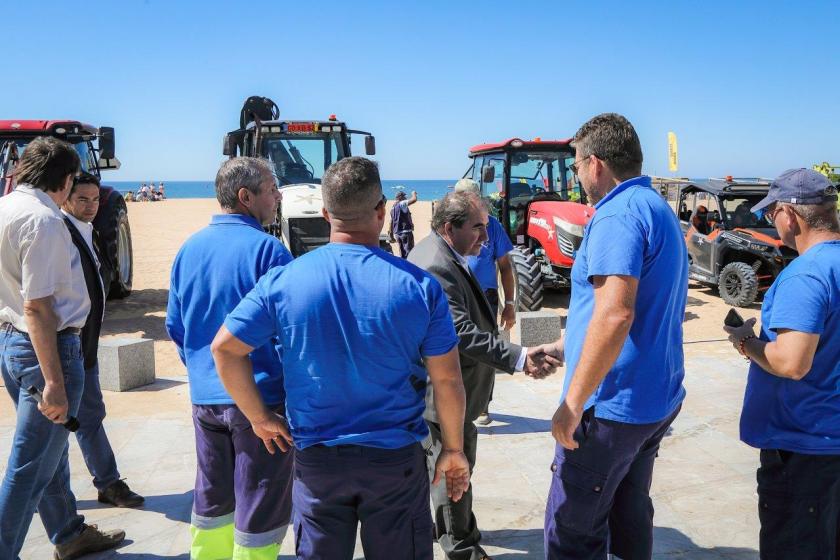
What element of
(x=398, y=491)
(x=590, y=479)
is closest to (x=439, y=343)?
(x=398, y=491)

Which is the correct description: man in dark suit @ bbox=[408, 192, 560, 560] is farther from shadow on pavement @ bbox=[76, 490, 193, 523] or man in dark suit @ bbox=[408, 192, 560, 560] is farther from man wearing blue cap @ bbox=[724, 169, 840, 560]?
shadow on pavement @ bbox=[76, 490, 193, 523]

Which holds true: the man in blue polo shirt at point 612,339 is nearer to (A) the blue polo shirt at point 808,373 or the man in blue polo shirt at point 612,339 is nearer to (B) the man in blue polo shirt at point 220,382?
(A) the blue polo shirt at point 808,373

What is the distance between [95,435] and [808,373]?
343 cm

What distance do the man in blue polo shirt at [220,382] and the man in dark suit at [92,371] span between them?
35.6 inches

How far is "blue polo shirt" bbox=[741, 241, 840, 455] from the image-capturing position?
233 cm

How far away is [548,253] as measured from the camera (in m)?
10.1

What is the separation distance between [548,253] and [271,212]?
25.2 feet

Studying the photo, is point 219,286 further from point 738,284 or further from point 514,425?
point 738,284

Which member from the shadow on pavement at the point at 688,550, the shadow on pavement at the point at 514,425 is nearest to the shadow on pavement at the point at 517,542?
the shadow on pavement at the point at 688,550

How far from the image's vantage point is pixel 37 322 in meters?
2.75

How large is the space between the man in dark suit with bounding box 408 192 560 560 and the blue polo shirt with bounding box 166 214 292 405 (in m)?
0.79

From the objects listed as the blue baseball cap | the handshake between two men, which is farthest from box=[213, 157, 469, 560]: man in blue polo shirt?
the blue baseball cap

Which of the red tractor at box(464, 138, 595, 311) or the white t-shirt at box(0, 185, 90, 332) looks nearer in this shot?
the white t-shirt at box(0, 185, 90, 332)

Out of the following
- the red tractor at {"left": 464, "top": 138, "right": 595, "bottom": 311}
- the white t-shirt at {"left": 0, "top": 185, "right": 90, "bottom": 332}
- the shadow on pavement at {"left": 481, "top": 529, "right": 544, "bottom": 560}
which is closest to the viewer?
the white t-shirt at {"left": 0, "top": 185, "right": 90, "bottom": 332}
